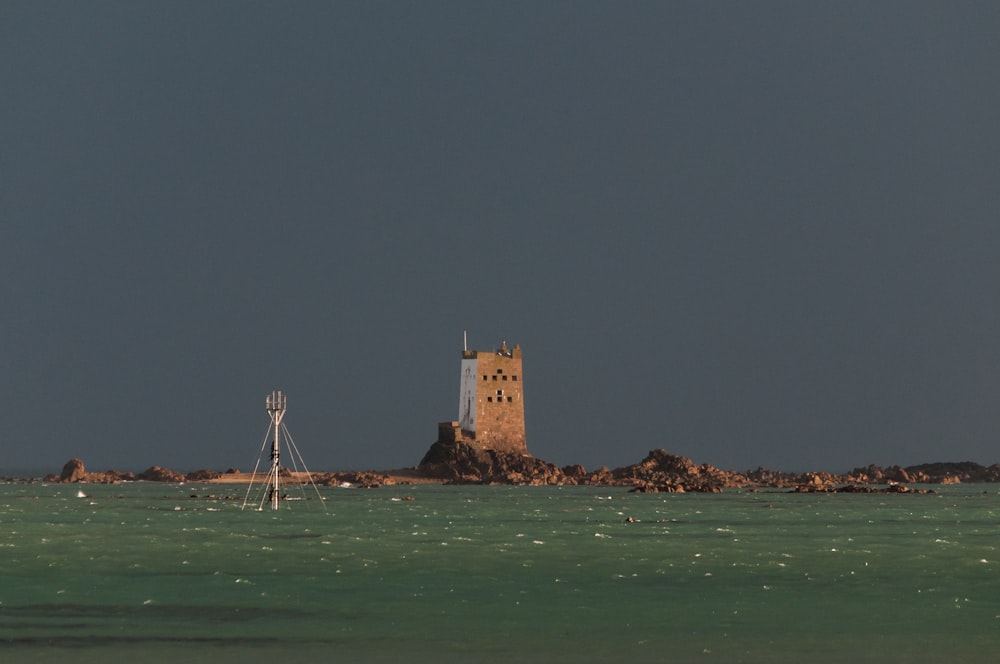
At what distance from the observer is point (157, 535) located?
65.1m

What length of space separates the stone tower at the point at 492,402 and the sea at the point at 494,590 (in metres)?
87.3

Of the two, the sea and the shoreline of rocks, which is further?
the shoreline of rocks

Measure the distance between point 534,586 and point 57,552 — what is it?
19101mm

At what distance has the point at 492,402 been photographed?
16862 cm

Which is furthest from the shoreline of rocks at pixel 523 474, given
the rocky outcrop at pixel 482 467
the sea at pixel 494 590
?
the sea at pixel 494 590

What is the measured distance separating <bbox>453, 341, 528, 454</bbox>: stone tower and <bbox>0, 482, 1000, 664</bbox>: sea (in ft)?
286

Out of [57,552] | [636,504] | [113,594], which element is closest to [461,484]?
[636,504]

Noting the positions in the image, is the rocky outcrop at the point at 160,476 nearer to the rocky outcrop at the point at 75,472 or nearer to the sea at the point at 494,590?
the rocky outcrop at the point at 75,472

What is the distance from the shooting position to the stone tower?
16800cm

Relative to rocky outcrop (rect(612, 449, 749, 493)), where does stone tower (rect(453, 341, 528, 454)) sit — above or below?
above

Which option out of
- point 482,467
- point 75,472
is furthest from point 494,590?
point 75,472

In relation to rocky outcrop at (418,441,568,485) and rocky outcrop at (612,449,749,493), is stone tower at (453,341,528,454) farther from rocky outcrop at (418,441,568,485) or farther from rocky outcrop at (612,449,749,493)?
rocky outcrop at (612,449,749,493)

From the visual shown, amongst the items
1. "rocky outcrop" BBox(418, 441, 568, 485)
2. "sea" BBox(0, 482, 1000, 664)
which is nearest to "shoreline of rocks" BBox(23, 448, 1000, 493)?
"rocky outcrop" BBox(418, 441, 568, 485)

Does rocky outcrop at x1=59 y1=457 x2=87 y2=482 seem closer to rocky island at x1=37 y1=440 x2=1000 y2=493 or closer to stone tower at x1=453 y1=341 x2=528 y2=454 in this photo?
rocky island at x1=37 y1=440 x2=1000 y2=493
